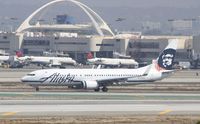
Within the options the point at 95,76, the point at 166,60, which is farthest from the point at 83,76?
the point at 166,60

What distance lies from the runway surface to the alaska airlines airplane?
47.0ft

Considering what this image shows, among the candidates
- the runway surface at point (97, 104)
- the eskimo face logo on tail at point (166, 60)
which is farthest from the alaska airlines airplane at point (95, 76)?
the runway surface at point (97, 104)

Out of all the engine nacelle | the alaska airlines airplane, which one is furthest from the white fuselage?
the engine nacelle

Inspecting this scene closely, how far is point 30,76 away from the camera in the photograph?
323 feet

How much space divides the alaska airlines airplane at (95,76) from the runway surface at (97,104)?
1432 centimetres

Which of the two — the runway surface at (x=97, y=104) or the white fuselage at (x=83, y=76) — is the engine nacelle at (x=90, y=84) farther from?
the runway surface at (x=97, y=104)

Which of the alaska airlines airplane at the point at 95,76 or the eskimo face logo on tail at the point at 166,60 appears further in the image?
the eskimo face logo on tail at the point at 166,60

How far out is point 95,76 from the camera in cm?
10056

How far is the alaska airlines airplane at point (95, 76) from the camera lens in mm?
97812

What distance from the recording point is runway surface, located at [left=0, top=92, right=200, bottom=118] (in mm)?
63281

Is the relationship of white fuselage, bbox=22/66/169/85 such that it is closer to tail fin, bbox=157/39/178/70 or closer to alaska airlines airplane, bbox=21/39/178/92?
alaska airlines airplane, bbox=21/39/178/92

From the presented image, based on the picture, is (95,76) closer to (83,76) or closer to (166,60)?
(83,76)

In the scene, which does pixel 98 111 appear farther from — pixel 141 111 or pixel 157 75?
pixel 157 75

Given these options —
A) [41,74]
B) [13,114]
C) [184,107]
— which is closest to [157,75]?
[41,74]
